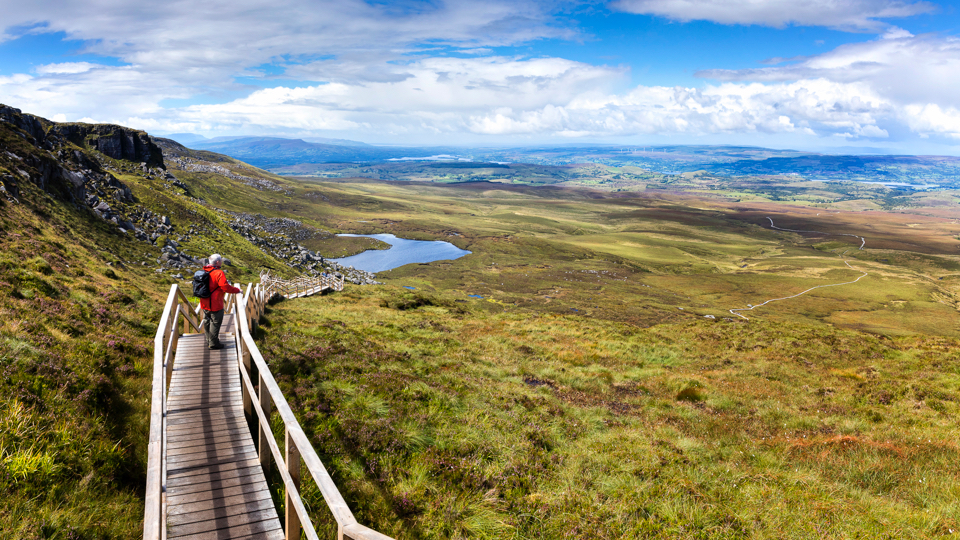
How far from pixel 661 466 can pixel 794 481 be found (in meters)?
2.48

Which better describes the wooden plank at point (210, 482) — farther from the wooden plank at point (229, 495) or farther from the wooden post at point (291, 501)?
the wooden post at point (291, 501)

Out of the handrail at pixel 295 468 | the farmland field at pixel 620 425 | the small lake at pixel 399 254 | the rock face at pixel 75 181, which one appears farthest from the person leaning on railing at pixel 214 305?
the small lake at pixel 399 254

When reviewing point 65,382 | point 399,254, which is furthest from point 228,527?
point 399,254

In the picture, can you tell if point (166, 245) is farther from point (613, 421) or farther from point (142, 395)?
point (613, 421)

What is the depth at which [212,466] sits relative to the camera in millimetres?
7336

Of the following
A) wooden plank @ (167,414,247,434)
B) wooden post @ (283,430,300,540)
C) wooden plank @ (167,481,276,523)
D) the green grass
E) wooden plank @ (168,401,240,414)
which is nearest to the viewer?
wooden post @ (283,430,300,540)

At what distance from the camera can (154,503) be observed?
208 inches

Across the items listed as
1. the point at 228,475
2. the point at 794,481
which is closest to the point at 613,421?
the point at 794,481

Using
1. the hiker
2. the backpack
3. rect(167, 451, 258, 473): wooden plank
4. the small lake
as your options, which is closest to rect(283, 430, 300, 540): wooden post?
rect(167, 451, 258, 473): wooden plank

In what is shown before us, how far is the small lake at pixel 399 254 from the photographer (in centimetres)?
12988

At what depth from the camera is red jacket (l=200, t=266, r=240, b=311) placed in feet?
41.0

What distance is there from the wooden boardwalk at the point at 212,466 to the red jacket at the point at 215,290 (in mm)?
2097

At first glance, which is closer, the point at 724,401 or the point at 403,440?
the point at 403,440

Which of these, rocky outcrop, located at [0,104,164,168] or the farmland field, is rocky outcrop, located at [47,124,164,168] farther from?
the farmland field
